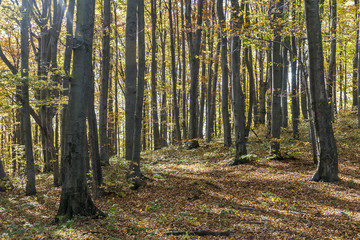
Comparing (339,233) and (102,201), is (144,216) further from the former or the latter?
(339,233)

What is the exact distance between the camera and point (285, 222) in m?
5.95

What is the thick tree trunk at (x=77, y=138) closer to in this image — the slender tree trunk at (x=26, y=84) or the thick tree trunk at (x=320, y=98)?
the slender tree trunk at (x=26, y=84)

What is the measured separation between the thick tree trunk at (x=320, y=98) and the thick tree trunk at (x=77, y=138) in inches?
261

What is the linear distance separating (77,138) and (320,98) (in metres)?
7.19

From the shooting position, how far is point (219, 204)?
761cm

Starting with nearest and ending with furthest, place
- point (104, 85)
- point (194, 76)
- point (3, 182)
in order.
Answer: point (3, 182) → point (104, 85) → point (194, 76)

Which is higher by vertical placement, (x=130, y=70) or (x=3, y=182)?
(x=130, y=70)

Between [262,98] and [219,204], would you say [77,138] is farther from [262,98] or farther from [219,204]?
[262,98]

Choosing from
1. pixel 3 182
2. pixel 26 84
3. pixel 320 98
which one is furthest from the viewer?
pixel 3 182

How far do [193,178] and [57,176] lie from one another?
615cm

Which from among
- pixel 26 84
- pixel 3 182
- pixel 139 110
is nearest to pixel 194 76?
pixel 139 110

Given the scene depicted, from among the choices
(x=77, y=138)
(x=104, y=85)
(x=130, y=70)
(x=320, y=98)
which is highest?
(x=130, y=70)

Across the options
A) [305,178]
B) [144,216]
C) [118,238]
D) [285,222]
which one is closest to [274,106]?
[305,178]

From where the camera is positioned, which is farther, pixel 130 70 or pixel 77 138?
pixel 130 70
